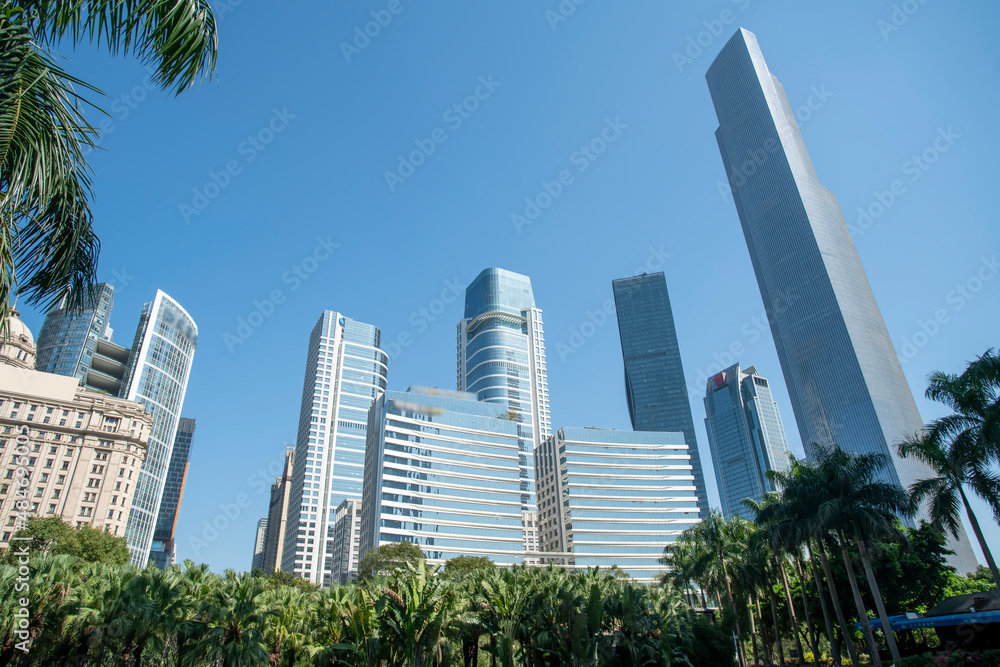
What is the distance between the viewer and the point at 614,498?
148 m

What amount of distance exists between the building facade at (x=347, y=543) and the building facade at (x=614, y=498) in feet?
174

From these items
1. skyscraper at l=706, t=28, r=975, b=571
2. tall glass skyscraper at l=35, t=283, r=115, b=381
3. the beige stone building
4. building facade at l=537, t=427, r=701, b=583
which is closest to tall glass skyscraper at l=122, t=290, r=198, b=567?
tall glass skyscraper at l=35, t=283, r=115, b=381

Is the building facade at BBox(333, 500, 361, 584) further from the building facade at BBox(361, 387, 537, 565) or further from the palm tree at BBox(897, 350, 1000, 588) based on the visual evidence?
the palm tree at BBox(897, 350, 1000, 588)

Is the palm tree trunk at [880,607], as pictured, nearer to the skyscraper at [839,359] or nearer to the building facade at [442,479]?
the building facade at [442,479]

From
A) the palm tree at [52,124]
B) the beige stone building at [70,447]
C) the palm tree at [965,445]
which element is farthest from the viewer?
the beige stone building at [70,447]

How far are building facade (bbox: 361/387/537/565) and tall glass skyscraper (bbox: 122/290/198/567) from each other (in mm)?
65007

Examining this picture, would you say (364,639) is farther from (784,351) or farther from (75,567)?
(784,351)

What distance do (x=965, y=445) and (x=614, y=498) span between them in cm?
12409

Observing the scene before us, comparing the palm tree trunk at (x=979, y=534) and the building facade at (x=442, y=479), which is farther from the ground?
the building facade at (x=442, y=479)

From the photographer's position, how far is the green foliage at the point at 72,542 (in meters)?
59.7

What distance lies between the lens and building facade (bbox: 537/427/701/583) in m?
142

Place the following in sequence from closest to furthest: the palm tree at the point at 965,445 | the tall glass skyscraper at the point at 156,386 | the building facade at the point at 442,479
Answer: the palm tree at the point at 965,445, the building facade at the point at 442,479, the tall glass skyscraper at the point at 156,386

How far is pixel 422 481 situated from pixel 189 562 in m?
104

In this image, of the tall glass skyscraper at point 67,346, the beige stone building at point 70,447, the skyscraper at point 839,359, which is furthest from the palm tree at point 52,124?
the skyscraper at point 839,359
